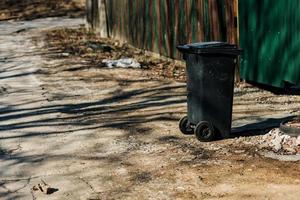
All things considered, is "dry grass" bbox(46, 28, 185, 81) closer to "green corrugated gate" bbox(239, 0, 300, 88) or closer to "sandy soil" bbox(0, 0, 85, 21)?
"green corrugated gate" bbox(239, 0, 300, 88)

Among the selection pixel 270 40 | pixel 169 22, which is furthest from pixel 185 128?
pixel 169 22

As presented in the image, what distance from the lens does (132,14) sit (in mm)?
16938

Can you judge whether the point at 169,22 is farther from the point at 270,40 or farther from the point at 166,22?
the point at 270,40

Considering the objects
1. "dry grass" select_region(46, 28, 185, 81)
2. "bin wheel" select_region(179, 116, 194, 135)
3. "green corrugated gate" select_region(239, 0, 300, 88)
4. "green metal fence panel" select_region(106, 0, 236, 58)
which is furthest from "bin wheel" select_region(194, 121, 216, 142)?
"dry grass" select_region(46, 28, 185, 81)

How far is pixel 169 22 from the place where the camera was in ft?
46.0

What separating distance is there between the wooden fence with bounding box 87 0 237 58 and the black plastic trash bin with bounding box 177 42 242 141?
12.1ft

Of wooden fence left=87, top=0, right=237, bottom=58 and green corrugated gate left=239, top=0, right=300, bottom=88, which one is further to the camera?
wooden fence left=87, top=0, right=237, bottom=58

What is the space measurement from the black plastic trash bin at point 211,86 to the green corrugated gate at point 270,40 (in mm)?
2183

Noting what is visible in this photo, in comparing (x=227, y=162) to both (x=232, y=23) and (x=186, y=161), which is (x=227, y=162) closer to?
(x=186, y=161)

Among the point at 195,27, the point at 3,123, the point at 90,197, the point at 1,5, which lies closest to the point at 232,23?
the point at 195,27

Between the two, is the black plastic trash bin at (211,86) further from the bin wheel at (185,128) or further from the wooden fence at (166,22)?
the wooden fence at (166,22)

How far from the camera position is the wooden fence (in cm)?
1126

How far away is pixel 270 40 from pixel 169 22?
4.50m

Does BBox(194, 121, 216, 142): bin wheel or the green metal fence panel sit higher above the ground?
the green metal fence panel
